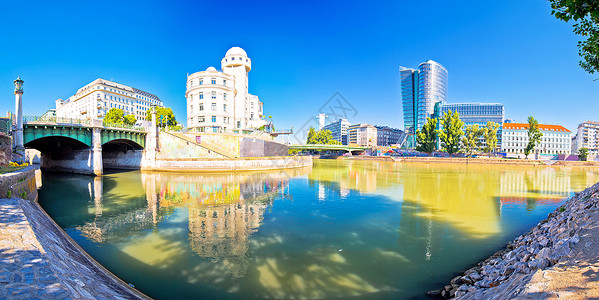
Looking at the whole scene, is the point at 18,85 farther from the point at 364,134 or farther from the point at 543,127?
the point at 364,134

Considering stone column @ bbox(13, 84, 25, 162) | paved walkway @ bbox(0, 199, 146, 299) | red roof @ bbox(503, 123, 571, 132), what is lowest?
paved walkway @ bbox(0, 199, 146, 299)

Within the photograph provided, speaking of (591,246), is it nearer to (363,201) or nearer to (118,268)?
(118,268)

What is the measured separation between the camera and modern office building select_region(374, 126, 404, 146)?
17875cm

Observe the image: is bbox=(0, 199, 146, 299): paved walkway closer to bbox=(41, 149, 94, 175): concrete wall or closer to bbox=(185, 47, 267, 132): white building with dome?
bbox=(41, 149, 94, 175): concrete wall

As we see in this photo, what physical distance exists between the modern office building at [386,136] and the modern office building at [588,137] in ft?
295

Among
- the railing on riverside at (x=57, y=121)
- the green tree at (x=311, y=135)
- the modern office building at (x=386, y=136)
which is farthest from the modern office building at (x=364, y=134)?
the railing on riverside at (x=57, y=121)

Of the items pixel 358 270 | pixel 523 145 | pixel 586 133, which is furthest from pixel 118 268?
pixel 586 133

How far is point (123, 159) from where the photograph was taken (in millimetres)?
41938

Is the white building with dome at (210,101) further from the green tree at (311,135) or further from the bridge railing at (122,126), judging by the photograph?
the green tree at (311,135)

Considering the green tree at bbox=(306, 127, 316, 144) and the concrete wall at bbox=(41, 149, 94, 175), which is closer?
the concrete wall at bbox=(41, 149, 94, 175)

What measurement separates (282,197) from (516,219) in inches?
593

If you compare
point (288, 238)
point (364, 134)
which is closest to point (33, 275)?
point (288, 238)

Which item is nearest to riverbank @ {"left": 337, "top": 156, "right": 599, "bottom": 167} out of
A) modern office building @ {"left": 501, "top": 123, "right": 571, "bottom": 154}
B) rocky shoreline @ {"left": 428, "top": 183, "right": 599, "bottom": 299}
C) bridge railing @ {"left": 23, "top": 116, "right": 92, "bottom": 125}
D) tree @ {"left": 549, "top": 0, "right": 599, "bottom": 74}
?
modern office building @ {"left": 501, "top": 123, "right": 571, "bottom": 154}

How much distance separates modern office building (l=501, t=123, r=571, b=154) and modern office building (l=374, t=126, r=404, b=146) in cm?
6527
